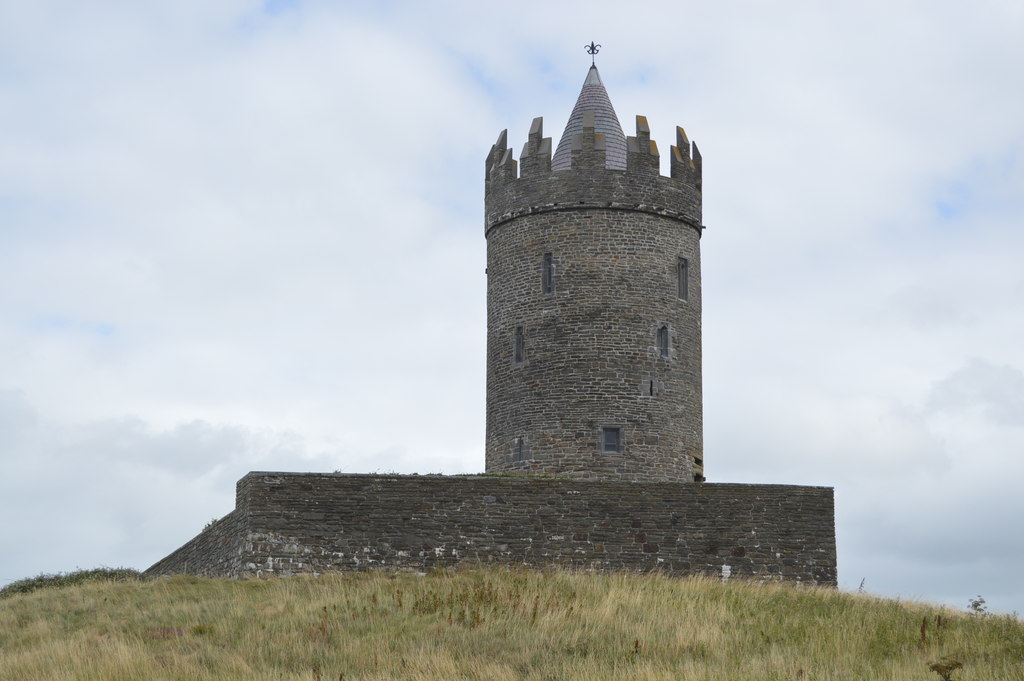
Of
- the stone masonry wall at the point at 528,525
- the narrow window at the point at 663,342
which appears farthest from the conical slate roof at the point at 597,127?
the stone masonry wall at the point at 528,525

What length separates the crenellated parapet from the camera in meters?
30.7

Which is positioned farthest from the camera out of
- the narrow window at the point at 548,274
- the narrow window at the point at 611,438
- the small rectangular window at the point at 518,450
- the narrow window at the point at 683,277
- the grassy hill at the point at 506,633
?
the narrow window at the point at 683,277

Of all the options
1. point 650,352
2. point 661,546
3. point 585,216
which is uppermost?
point 585,216

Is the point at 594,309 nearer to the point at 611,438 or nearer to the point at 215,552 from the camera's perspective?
the point at 611,438

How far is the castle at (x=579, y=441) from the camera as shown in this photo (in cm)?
2550

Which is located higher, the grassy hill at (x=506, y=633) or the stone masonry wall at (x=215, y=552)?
the stone masonry wall at (x=215, y=552)

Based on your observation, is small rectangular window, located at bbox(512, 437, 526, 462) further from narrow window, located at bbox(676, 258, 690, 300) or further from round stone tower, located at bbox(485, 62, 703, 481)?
narrow window, located at bbox(676, 258, 690, 300)

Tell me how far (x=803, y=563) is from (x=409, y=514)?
24.4 ft

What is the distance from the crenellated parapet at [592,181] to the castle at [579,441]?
46 millimetres

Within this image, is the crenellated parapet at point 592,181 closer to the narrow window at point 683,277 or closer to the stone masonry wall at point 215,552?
the narrow window at point 683,277

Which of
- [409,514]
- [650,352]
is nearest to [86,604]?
[409,514]

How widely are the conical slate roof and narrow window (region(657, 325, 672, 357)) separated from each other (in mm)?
3773

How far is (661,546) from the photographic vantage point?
2578 cm

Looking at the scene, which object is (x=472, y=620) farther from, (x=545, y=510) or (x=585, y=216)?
(x=585, y=216)
